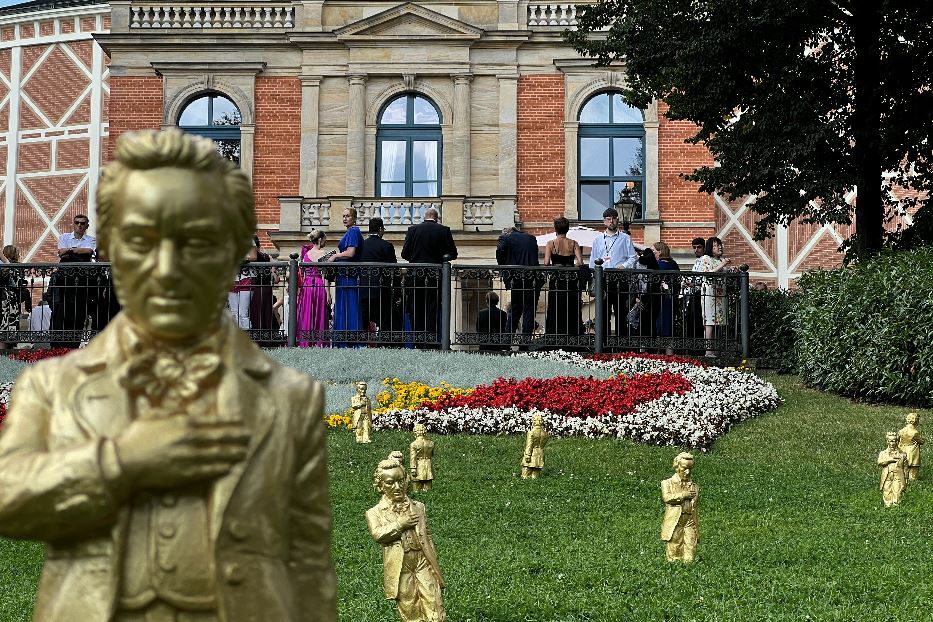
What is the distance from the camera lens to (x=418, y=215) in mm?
28656

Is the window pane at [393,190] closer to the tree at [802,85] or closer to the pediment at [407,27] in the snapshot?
the pediment at [407,27]

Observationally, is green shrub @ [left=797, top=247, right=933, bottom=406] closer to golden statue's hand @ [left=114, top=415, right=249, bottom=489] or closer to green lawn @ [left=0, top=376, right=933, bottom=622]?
green lawn @ [left=0, top=376, right=933, bottom=622]

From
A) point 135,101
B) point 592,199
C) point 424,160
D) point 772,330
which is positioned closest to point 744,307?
point 772,330

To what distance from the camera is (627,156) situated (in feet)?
99.2

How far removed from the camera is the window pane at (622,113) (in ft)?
99.0

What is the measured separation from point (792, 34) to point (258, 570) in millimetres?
16044

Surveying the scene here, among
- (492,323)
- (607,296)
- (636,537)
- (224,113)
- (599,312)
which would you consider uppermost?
(224,113)

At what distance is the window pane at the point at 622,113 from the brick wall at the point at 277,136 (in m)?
7.62

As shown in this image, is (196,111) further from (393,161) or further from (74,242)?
(74,242)

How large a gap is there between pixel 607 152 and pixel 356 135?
19.8 feet

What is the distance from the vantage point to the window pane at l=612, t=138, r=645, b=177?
99.1 feet

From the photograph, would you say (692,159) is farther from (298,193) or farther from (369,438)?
(369,438)

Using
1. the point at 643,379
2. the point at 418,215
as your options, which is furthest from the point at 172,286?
the point at 418,215

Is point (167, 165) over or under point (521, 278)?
under
